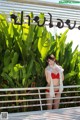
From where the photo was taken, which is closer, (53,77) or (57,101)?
(53,77)

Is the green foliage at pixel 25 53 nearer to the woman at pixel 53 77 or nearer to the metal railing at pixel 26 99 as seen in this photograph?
the metal railing at pixel 26 99

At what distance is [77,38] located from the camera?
10602 millimetres

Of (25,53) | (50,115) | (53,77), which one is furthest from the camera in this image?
(25,53)

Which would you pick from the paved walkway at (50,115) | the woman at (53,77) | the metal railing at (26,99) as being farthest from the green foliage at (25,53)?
the paved walkway at (50,115)

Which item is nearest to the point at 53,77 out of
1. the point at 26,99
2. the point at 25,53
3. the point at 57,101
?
the point at 57,101

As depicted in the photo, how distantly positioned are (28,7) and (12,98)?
2.48m

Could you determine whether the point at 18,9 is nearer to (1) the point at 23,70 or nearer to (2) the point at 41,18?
(2) the point at 41,18

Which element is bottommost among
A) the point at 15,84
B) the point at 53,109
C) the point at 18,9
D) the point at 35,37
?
the point at 53,109

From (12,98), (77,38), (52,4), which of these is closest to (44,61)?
(12,98)

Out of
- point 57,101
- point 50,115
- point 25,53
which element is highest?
point 25,53

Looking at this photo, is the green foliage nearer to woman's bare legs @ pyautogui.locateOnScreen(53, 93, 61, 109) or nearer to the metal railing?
the metal railing

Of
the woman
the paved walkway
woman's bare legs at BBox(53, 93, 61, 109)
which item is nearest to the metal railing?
woman's bare legs at BBox(53, 93, 61, 109)

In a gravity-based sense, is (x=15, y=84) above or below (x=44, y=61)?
below

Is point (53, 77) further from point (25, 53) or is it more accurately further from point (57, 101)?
point (25, 53)
